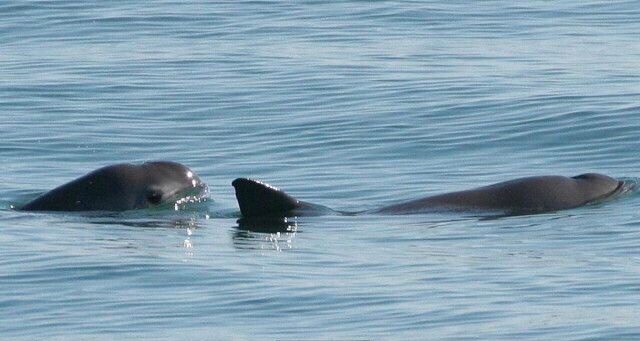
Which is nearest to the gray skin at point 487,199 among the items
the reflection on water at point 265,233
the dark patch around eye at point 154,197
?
the reflection on water at point 265,233

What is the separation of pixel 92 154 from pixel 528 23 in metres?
12.5

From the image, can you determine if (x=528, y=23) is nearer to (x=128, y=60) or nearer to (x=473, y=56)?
(x=473, y=56)

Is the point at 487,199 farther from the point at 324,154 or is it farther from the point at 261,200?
the point at 324,154

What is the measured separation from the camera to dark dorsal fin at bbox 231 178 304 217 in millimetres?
16875

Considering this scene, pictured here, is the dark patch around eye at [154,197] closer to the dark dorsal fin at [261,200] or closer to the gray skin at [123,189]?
the gray skin at [123,189]

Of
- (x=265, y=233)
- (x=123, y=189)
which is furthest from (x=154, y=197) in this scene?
(x=265, y=233)

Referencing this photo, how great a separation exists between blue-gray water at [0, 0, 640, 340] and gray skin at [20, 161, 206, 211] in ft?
0.84

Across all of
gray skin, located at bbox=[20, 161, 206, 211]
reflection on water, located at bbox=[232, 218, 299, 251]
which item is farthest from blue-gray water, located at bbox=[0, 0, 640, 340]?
gray skin, located at bbox=[20, 161, 206, 211]

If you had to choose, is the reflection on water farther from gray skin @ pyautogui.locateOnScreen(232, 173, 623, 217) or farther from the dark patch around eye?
the dark patch around eye

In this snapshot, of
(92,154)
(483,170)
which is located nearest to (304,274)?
(483,170)

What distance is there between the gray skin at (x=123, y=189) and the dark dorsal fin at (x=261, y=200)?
1.26 metres

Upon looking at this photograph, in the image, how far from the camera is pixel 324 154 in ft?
70.3

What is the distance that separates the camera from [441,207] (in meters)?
17.2

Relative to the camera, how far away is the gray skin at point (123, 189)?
1778 centimetres
